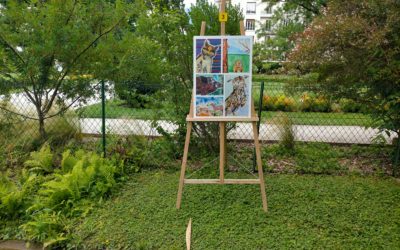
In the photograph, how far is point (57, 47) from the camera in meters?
4.48

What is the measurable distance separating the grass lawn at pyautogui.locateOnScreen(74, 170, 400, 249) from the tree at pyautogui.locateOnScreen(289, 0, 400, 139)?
46.1 inches

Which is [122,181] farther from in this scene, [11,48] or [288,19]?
[288,19]

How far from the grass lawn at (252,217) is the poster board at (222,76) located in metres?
1.04

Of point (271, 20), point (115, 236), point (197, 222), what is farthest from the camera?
point (271, 20)

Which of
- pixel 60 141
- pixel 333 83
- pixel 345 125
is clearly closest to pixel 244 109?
pixel 333 83

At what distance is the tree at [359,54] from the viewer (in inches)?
152

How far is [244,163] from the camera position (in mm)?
4875

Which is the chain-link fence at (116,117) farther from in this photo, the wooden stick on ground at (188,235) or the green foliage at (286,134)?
the wooden stick on ground at (188,235)

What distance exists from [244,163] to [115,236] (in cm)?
242

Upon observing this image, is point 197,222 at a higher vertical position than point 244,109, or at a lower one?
lower

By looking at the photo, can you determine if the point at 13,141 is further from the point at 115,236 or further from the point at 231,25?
the point at 231,25

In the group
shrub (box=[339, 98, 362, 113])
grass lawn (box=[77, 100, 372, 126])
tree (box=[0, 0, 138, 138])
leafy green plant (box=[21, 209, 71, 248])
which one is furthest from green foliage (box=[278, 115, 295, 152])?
leafy green plant (box=[21, 209, 71, 248])

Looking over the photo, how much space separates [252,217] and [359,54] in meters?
2.57

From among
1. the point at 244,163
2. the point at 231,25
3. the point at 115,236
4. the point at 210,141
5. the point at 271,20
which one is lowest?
the point at 115,236
